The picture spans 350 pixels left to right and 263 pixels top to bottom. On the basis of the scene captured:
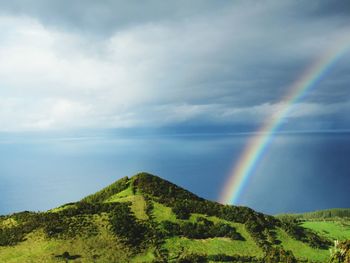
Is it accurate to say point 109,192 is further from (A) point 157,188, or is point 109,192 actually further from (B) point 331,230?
(B) point 331,230

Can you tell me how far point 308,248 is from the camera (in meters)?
84.1

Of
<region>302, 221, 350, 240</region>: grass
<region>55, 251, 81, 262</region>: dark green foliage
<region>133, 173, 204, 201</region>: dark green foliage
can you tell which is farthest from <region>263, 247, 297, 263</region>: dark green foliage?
<region>302, 221, 350, 240</region>: grass

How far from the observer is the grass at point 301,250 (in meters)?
80.0

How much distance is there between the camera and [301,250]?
271 ft

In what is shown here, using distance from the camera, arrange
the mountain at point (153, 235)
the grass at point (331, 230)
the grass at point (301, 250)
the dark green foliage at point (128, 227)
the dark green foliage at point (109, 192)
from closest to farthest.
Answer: the mountain at point (153, 235) → the dark green foliage at point (128, 227) → the grass at point (301, 250) → the dark green foliage at point (109, 192) → the grass at point (331, 230)

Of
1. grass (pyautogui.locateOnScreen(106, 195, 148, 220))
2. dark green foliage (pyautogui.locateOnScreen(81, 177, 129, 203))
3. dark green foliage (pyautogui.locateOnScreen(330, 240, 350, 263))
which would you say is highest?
dark green foliage (pyautogui.locateOnScreen(81, 177, 129, 203))

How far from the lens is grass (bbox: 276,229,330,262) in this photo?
8000cm

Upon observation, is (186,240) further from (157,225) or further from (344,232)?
(344,232)

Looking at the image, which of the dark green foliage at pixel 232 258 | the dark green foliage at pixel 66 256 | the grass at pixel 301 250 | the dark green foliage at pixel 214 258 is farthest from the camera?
the grass at pixel 301 250

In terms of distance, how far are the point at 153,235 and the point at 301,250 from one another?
32933 mm

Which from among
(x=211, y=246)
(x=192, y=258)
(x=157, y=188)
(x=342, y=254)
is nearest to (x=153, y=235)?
(x=192, y=258)

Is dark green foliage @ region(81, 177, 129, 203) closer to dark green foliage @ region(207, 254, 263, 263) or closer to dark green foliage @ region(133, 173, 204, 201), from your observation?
dark green foliage @ region(133, 173, 204, 201)

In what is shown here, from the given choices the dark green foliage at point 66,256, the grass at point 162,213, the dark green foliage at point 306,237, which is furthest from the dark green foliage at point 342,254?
the dark green foliage at point 306,237

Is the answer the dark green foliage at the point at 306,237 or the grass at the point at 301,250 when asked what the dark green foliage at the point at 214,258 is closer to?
the grass at the point at 301,250
